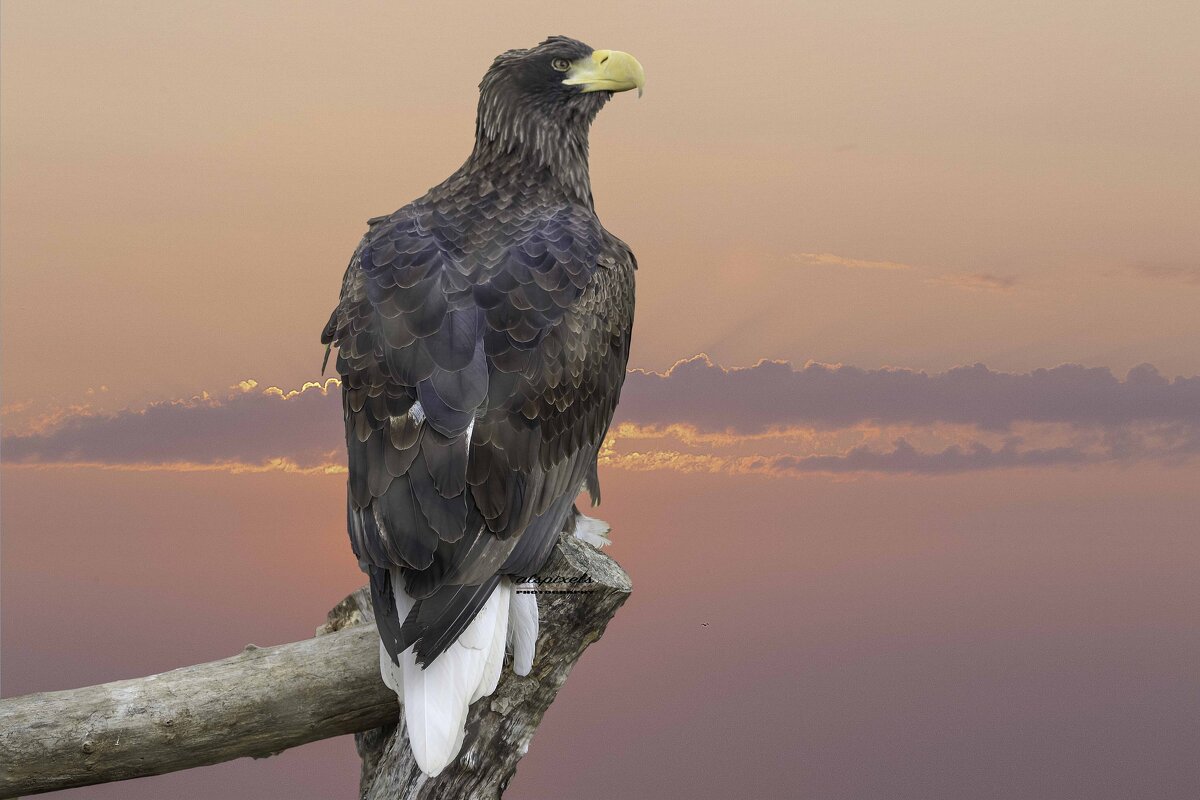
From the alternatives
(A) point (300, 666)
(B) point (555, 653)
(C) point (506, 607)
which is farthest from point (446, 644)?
(A) point (300, 666)

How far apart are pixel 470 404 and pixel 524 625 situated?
2.90ft

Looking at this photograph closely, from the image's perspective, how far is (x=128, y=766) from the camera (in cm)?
521

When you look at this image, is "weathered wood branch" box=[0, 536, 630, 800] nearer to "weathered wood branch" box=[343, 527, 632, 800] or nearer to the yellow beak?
"weathered wood branch" box=[343, 527, 632, 800]

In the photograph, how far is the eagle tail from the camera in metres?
4.52

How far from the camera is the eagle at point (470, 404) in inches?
181

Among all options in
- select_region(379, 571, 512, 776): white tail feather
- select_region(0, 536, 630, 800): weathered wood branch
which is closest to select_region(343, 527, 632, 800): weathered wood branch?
select_region(0, 536, 630, 800): weathered wood branch

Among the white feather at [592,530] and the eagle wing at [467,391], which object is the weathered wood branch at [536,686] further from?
the white feather at [592,530]

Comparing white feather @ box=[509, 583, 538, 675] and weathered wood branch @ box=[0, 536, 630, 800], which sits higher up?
white feather @ box=[509, 583, 538, 675]

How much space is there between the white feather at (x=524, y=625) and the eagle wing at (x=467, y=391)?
15 cm

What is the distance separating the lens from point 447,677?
461 centimetres

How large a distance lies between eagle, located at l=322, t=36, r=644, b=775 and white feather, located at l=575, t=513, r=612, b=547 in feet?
0.32

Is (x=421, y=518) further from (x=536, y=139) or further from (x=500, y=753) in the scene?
(x=536, y=139)

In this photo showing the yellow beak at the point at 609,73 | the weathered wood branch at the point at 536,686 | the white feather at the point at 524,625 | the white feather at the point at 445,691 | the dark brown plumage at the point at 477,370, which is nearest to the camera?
the white feather at the point at 445,691

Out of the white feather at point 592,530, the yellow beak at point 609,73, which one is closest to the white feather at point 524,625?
the white feather at point 592,530
